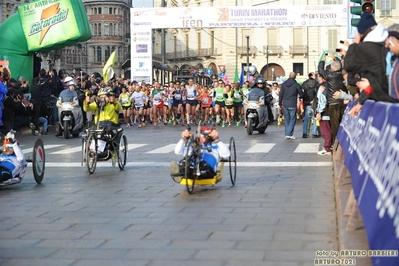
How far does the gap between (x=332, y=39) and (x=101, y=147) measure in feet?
216

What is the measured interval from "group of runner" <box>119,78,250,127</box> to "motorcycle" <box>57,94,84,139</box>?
7.69 metres

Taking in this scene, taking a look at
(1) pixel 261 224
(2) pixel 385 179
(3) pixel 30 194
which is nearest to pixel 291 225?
(1) pixel 261 224

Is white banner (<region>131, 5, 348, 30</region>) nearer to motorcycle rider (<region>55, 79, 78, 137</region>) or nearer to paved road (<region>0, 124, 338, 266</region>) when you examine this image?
motorcycle rider (<region>55, 79, 78, 137</region>)

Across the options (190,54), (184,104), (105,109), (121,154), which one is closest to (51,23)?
(184,104)

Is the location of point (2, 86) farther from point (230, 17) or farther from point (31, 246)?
point (230, 17)

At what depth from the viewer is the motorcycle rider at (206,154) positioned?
1060 centimetres

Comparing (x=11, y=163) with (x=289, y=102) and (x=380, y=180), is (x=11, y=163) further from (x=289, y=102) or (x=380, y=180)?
(x=289, y=102)

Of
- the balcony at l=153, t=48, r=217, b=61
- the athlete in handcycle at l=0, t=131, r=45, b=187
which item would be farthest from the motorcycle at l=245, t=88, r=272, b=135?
the balcony at l=153, t=48, r=217, b=61

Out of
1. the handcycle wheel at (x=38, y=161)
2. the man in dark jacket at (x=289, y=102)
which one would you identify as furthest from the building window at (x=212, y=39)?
the handcycle wheel at (x=38, y=161)

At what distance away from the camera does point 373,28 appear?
935 cm

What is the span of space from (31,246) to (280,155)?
1001 cm

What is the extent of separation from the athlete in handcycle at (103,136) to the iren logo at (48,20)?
40.9ft

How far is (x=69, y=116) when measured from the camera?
23.7 m

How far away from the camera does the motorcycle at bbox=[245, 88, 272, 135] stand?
24562mm
